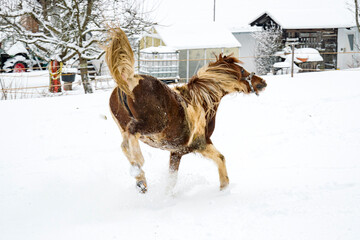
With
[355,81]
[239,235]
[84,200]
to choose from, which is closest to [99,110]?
[84,200]

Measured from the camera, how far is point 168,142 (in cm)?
397

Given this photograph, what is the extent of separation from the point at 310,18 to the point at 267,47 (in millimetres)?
3692

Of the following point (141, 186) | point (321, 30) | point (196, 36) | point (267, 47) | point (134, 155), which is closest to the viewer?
point (134, 155)

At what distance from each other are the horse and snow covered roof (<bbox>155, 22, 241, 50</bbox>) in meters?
15.9

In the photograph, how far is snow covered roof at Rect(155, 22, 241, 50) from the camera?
2030 cm

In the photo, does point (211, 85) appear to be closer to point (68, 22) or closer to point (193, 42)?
point (68, 22)

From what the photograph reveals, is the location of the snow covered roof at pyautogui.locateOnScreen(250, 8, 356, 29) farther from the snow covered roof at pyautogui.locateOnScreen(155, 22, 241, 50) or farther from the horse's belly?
the horse's belly

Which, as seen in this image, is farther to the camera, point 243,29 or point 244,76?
point 243,29

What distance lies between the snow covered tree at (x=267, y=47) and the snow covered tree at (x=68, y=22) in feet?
33.5

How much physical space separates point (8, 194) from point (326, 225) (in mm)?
3227

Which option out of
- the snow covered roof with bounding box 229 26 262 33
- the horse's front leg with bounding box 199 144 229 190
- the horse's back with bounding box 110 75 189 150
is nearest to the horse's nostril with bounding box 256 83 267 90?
the horse's front leg with bounding box 199 144 229 190

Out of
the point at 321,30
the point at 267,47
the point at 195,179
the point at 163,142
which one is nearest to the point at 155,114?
the point at 163,142

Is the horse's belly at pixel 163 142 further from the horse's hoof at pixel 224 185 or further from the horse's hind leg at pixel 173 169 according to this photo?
the horse's hoof at pixel 224 185

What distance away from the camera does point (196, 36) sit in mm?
21188
